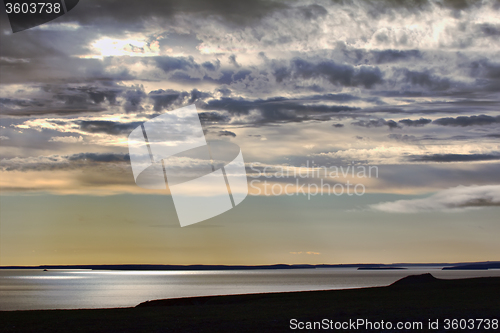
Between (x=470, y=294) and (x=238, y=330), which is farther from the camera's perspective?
(x=470, y=294)

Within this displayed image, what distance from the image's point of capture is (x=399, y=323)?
1694cm

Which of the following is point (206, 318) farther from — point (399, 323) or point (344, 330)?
point (399, 323)

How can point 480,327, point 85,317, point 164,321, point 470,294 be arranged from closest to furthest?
point 480,327, point 164,321, point 85,317, point 470,294

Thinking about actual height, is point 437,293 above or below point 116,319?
below

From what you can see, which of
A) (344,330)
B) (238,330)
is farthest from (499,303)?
(238,330)

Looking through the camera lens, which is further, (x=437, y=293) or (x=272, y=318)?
(x=437, y=293)

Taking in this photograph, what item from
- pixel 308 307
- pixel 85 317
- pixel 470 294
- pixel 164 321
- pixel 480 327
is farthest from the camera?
pixel 470 294

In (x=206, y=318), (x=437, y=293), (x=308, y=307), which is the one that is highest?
(x=206, y=318)

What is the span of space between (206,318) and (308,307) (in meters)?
5.53

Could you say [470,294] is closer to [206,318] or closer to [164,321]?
[206,318]

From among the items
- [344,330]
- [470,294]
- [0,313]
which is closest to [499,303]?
[470,294]

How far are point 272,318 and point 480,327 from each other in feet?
24.5

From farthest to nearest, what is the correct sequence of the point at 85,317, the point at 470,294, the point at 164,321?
the point at 470,294 < the point at 85,317 < the point at 164,321

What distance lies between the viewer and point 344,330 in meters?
16.5
